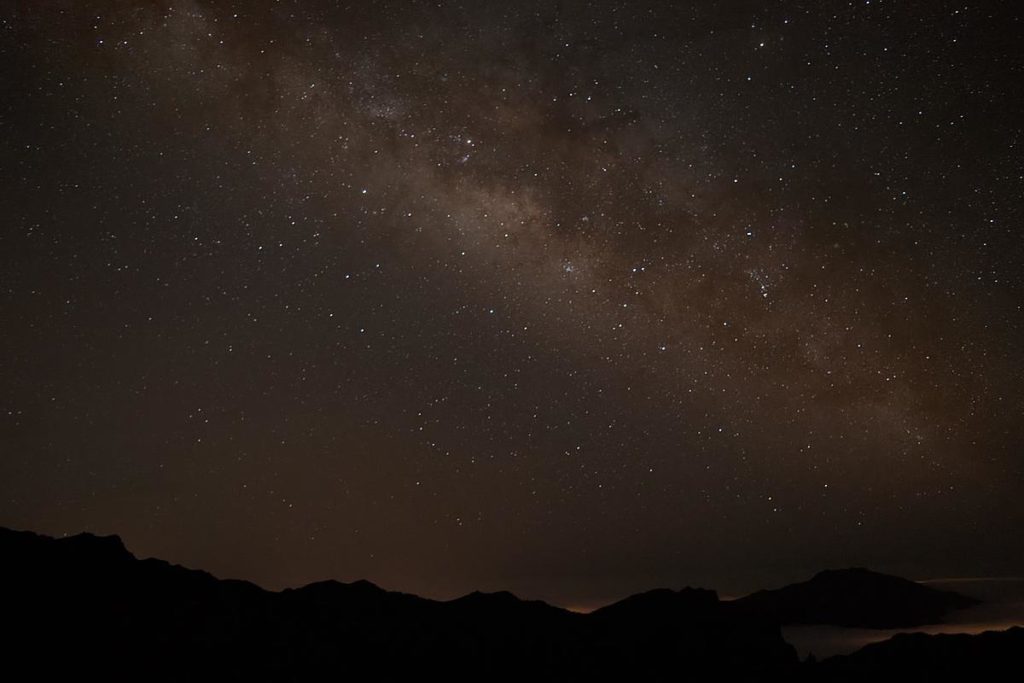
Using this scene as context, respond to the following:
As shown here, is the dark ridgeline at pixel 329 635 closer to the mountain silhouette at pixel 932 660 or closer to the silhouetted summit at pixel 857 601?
the mountain silhouette at pixel 932 660

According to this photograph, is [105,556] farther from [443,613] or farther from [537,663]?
[537,663]

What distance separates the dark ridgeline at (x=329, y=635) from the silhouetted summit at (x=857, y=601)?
7792 cm

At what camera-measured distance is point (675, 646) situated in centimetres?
6819

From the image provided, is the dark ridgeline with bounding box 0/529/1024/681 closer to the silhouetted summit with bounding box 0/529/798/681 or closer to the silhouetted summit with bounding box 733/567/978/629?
the silhouetted summit with bounding box 0/529/798/681

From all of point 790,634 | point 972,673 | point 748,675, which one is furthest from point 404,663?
point 790,634

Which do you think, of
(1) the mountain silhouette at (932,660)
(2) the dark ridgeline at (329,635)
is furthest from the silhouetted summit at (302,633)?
(1) the mountain silhouette at (932,660)

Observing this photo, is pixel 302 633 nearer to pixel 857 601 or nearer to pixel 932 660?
pixel 932 660

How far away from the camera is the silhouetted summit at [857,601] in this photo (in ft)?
479

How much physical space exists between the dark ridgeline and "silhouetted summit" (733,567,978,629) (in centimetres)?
7792

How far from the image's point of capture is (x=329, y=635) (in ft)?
151

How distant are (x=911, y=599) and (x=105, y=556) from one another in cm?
16832

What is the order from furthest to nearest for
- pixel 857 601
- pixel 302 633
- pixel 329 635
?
pixel 857 601 < pixel 329 635 < pixel 302 633

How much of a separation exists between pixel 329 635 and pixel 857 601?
14057 cm

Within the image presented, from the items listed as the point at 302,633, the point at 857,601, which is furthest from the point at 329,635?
the point at 857,601
